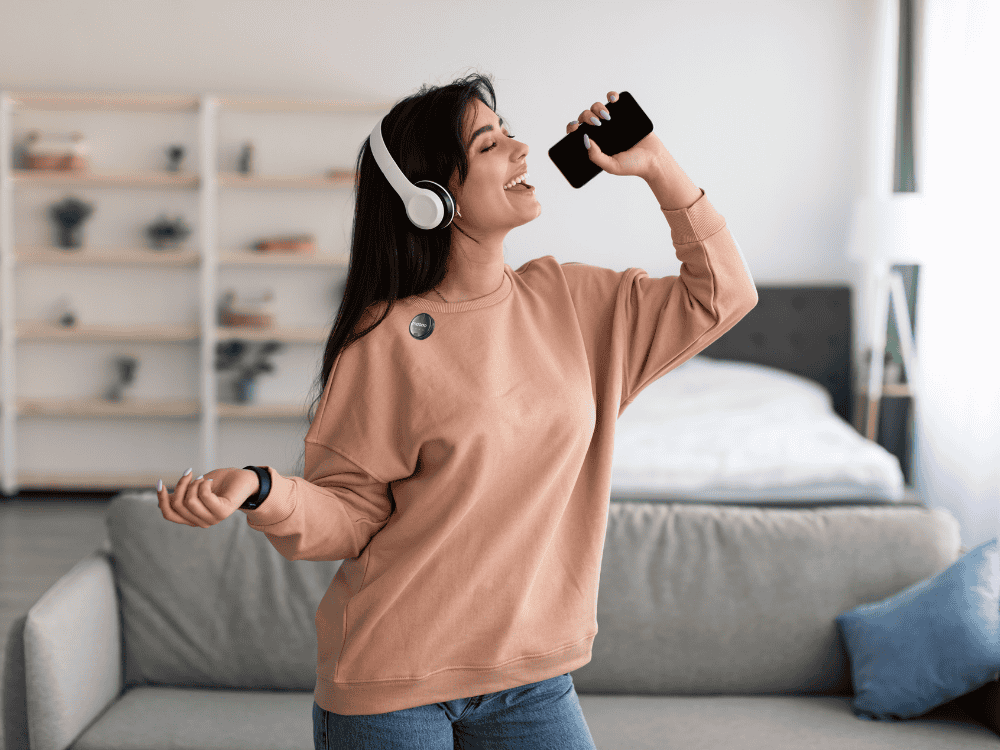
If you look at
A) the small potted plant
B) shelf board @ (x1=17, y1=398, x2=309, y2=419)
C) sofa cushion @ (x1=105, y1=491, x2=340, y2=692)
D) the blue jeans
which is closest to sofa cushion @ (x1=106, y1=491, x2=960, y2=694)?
sofa cushion @ (x1=105, y1=491, x2=340, y2=692)

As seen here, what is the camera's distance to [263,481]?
0.83 meters

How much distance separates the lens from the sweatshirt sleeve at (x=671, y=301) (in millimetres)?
952

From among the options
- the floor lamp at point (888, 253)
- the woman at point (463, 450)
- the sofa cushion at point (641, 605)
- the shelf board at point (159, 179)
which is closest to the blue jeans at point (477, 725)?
the woman at point (463, 450)

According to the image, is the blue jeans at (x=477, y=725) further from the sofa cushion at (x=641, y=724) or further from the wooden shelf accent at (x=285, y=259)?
the wooden shelf accent at (x=285, y=259)

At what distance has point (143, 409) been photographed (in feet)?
14.6

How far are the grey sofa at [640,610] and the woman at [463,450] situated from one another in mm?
776

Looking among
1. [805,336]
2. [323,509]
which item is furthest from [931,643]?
[805,336]

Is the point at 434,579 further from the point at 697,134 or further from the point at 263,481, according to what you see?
the point at 697,134

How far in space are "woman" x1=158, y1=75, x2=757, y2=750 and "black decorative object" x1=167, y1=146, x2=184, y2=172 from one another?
3.93 meters

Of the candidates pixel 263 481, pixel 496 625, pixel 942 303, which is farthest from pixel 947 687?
pixel 942 303

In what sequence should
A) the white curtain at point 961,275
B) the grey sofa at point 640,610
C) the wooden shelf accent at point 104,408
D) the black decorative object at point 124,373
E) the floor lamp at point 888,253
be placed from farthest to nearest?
the black decorative object at point 124,373, the wooden shelf accent at point 104,408, the floor lamp at point 888,253, the white curtain at point 961,275, the grey sofa at point 640,610

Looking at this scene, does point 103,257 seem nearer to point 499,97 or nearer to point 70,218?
point 70,218

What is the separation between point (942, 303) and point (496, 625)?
3204 millimetres

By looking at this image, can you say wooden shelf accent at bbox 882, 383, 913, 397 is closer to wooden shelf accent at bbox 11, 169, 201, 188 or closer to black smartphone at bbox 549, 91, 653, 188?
black smartphone at bbox 549, 91, 653, 188
